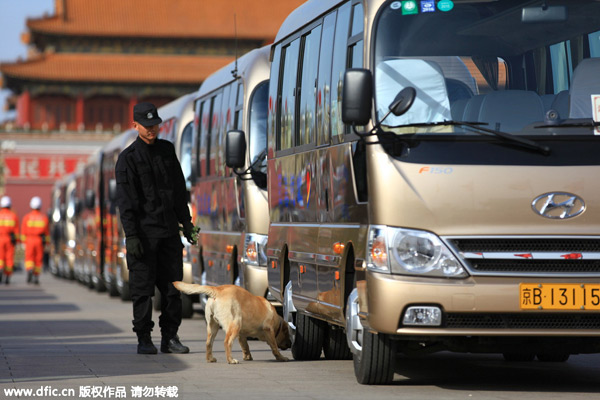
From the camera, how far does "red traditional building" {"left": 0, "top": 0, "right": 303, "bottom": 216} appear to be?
7725 cm

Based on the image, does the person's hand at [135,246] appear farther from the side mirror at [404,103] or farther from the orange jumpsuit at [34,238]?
the orange jumpsuit at [34,238]

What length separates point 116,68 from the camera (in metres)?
77.8

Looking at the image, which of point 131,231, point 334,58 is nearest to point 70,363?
point 131,231

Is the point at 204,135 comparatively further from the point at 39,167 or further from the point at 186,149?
the point at 39,167

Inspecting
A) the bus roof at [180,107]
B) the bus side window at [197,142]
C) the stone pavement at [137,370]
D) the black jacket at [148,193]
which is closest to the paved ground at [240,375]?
the stone pavement at [137,370]

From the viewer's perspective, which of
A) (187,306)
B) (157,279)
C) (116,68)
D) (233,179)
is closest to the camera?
(157,279)

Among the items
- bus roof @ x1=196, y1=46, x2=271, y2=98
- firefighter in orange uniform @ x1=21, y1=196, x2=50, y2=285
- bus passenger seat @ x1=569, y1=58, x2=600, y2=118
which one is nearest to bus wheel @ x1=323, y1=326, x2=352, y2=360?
bus passenger seat @ x1=569, y1=58, x2=600, y2=118

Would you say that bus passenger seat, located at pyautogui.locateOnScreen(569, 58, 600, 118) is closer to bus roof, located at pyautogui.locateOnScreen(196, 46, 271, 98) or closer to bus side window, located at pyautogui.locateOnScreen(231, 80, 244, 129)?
bus roof, located at pyautogui.locateOnScreen(196, 46, 271, 98)

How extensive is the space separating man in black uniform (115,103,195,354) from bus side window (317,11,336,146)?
1.93m

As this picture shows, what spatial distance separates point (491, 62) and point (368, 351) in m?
2.01

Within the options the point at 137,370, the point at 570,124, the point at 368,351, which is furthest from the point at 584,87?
the point at 137,370

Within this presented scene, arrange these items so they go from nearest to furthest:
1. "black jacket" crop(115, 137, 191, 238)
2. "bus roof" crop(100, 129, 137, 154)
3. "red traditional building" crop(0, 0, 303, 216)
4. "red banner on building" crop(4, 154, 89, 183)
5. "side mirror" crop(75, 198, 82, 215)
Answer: "black jacket" crop(115, 137, 191, 238) → "bus roof" crop(100, 129, 137, 154) → "side mirror" crop(75, 198, 82, 215) → "red banner on building" crop(4, 154, 89, 183) → "red traditional building" crop(0, 0, 303, 216)

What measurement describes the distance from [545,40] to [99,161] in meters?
22.6

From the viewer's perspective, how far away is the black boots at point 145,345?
1221 centimetres
